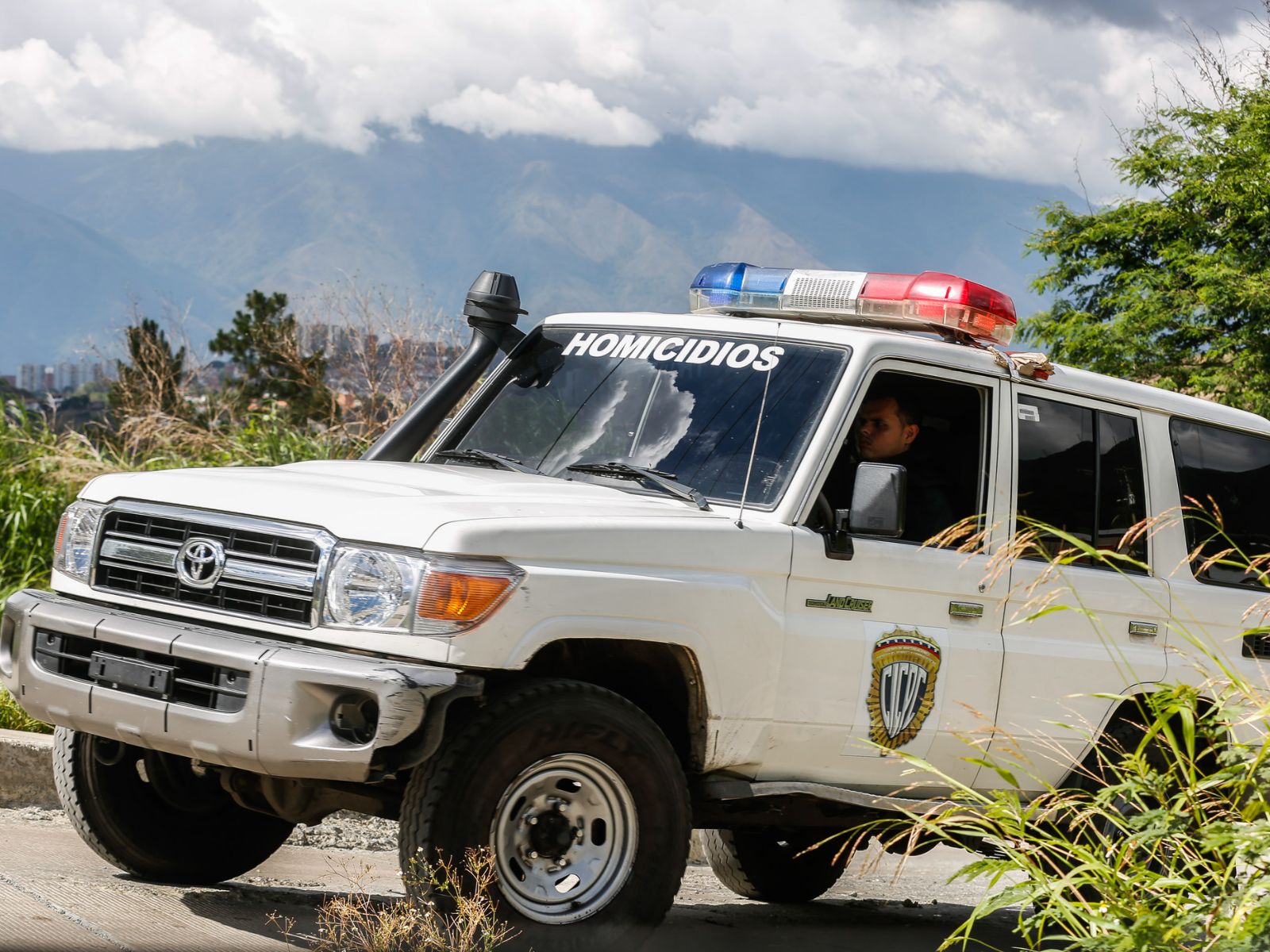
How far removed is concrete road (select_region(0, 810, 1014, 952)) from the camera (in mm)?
4434

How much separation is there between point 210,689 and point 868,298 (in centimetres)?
274

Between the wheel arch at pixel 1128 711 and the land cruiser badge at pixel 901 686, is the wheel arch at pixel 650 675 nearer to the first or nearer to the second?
the land cruiser badge at pixel 901 686

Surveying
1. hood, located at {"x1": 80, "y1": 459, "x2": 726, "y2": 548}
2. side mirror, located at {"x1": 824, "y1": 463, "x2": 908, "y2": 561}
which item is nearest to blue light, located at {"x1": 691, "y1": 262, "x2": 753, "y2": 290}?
hood, located at {"x1": 80, "y1": 459, "x2": 726, "y2": 548}

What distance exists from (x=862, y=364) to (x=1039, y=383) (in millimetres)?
936

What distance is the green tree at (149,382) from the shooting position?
12.5 m

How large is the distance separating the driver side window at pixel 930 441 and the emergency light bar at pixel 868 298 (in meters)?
0.30

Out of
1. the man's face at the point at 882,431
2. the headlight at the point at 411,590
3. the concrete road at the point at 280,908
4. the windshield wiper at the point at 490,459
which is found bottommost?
the concrete road at the point at 280,908

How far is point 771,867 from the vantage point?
6.77 metres

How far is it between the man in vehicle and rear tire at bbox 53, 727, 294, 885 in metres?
2.45

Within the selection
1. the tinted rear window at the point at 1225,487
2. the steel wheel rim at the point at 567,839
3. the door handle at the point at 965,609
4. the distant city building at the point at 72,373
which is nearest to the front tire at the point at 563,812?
the steel wheel rim at the point at 567,839

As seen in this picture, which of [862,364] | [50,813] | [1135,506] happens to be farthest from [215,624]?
[1135,506]

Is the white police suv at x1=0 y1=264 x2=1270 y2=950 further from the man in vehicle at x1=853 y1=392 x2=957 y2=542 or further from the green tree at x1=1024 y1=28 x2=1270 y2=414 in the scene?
the green tree at x1=1024 y1=28 x2=1270 y2=414

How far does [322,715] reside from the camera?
3973 millimetres

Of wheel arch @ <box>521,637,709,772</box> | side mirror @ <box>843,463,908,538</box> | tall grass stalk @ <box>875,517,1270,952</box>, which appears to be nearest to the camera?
tall grass stalk @ <box>875,517,1270,952</box>
